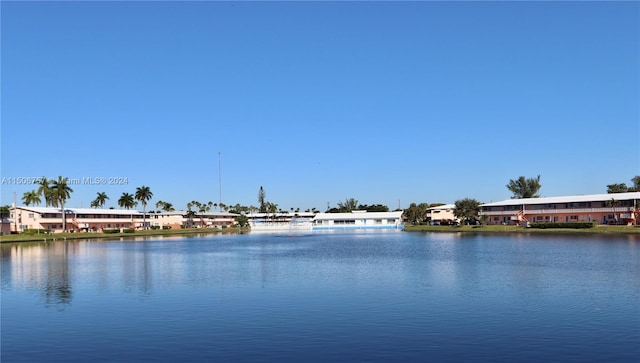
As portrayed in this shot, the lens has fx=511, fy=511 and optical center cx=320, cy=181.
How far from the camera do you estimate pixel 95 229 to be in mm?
152125

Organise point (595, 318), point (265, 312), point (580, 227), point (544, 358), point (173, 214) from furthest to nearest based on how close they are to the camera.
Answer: point (173, 214) → point (580, 227) → point (265, 312) → point (595, 318) → point (544, 358)

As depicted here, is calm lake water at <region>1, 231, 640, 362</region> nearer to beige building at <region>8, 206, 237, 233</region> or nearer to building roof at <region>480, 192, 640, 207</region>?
building roof at <region>480, 192, 640, 207</region>

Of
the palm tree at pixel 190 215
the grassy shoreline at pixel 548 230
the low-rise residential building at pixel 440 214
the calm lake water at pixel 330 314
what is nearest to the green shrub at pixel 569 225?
the grassy shoreline at pixel 548 230

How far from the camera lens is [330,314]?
23547 millimetres

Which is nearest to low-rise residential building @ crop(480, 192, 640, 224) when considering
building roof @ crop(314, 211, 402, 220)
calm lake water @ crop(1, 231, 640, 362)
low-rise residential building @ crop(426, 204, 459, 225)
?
low-rise residential building @ crop(426, 204, 459, 225)

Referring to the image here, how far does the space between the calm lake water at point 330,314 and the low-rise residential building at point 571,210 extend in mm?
74757

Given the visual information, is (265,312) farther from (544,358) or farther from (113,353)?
(544,358)

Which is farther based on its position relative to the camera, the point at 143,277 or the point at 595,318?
the point at 143,277

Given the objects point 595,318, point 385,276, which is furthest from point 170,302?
point 595,318

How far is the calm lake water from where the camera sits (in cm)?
1761

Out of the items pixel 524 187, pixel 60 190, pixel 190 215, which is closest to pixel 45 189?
pixel 60 190

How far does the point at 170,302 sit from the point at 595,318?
2056cm

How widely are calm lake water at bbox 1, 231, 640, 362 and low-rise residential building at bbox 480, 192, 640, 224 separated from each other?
2943 inches

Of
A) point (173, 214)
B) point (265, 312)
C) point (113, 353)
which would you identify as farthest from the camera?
point (173, 214)
